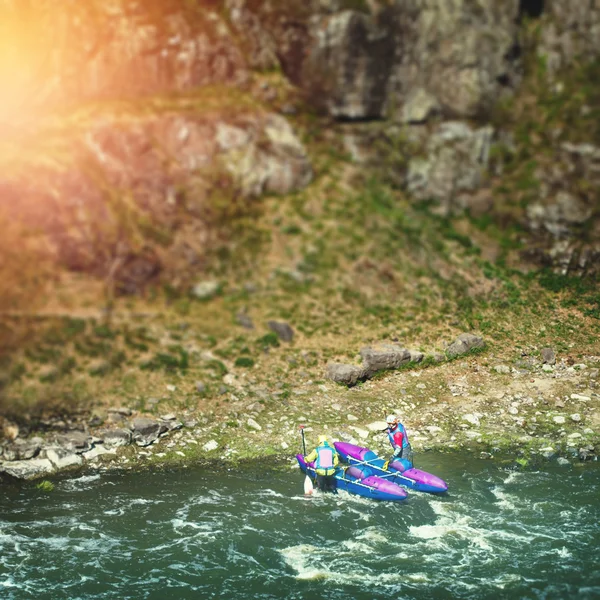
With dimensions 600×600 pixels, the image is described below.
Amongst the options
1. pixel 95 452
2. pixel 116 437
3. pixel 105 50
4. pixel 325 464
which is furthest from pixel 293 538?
pixel 105 50

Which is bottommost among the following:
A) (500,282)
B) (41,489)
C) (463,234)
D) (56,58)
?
(41,489)

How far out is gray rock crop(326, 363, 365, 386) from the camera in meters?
27.9

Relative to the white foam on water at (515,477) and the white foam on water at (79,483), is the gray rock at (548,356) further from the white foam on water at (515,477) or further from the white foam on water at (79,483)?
the white foam on water at (79,483)

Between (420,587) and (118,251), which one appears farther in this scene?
(118,251)

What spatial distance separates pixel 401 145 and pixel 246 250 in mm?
12715

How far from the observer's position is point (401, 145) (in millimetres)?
39812

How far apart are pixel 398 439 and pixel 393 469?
1.16m

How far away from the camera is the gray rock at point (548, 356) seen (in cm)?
2879

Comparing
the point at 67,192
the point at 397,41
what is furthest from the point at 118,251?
the point at 397,41

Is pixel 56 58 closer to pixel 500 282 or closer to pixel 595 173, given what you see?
pixel 500 282

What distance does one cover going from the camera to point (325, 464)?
21.4 meters

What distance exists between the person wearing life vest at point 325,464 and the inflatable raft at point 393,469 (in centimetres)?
128

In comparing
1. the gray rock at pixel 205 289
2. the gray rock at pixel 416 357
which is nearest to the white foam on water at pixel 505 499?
the gray rock at pixel 416 357

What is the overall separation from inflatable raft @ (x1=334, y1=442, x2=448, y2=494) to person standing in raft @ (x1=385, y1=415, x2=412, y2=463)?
13.6 inches
